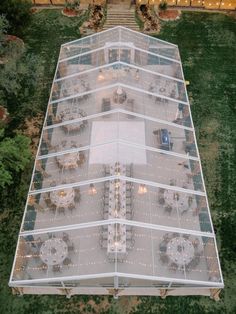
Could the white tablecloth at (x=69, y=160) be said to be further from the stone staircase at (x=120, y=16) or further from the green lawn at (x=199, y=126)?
the stone staircase at (x=120, y=16)

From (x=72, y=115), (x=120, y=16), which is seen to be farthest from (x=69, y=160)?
(x=120, y=16)

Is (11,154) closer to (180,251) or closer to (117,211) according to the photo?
(117,211)

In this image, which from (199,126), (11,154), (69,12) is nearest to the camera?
(11,154)

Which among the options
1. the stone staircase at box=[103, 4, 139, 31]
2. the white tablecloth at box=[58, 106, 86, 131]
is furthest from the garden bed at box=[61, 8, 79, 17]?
the white tablecloth at box=[58, 106, 86, 131]

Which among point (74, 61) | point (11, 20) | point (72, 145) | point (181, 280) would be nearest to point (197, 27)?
point (74, 61)

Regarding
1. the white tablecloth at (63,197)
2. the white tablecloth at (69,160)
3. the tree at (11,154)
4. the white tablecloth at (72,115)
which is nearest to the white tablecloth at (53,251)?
the white tablecloth at (63,197)
